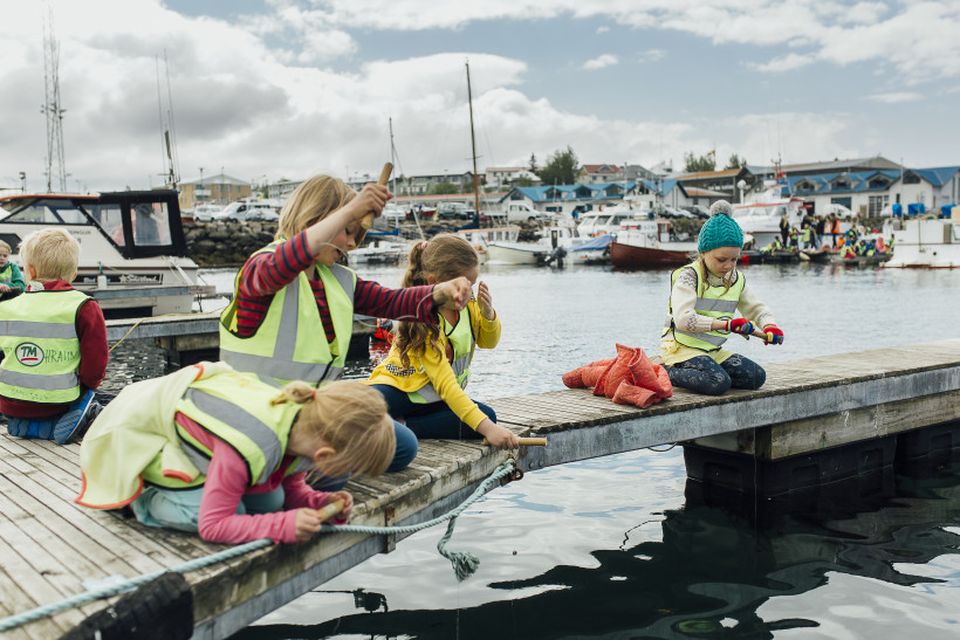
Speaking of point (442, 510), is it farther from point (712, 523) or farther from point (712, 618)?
point (712, 523)

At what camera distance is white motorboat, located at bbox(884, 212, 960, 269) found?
43438 mm

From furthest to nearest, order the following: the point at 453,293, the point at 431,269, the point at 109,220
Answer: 1. the point at 109,220
2. the point at 431,269
3. the point at 453,293

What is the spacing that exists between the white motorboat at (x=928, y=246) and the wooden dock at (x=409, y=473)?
127 ft

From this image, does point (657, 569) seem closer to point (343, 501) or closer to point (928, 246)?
point (343, 501)

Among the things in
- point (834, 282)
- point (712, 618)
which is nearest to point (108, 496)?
point (712, 618)

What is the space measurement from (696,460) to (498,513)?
1.90 m

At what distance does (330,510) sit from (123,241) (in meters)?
17.2

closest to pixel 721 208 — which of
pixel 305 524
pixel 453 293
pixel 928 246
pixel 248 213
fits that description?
pixel 453 293

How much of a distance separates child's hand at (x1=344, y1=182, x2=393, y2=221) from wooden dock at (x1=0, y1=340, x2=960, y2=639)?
139 cm

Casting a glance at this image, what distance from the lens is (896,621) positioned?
536cm

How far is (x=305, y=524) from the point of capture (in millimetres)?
3615

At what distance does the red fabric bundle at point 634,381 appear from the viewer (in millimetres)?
6508

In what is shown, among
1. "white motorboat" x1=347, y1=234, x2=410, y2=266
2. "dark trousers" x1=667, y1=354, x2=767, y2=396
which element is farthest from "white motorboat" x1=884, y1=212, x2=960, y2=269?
"dark trousers" x1=667, y1=354, x2=767, y2=396

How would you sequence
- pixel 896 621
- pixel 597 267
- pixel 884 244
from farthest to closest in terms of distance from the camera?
pixel 597 267 → pixel 884 244 → pixel 896 621
